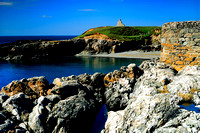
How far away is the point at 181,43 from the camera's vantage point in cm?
1420

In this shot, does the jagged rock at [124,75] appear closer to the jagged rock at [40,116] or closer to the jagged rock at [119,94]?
the jagged rock at [119,94]

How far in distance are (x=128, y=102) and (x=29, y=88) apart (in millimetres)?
12235

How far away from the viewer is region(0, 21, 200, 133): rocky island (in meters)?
7.16

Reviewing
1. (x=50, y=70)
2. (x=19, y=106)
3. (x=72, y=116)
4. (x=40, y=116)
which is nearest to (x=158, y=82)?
(x=72, y=116)

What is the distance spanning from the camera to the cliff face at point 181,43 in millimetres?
13312

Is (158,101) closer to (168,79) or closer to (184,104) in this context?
(184,104)

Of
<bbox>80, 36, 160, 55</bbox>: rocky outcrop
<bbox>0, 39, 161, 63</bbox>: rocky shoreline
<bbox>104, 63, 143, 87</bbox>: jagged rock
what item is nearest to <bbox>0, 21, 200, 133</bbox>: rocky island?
<bbox>104, 63, 143, 87</bbox>: jagged rock

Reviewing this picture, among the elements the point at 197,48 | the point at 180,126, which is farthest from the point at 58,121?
the point at 197,48

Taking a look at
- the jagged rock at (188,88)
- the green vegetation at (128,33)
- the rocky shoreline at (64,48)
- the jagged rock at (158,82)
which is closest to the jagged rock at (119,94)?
the jagged rock at (158,82)

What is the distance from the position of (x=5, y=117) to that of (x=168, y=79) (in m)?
12.8

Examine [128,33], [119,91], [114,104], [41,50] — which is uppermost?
[128,33]

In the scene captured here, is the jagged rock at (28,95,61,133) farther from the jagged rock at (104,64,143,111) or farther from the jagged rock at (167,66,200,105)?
the jagged rock at (167,66,200,105)

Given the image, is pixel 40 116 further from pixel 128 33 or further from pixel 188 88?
pixel 128 33

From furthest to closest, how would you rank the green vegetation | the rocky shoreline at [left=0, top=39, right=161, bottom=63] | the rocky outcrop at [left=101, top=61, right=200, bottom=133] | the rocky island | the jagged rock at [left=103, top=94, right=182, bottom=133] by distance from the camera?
the green vegetation, the rocky shoreline at [left=0, top=39, right=161, bottom=63], the rocky island, the jagged rock at [left=103, top=94, right=182, bottom=133], the rocky outcrop at [left=101, top=61, right=200, bottom=133]
